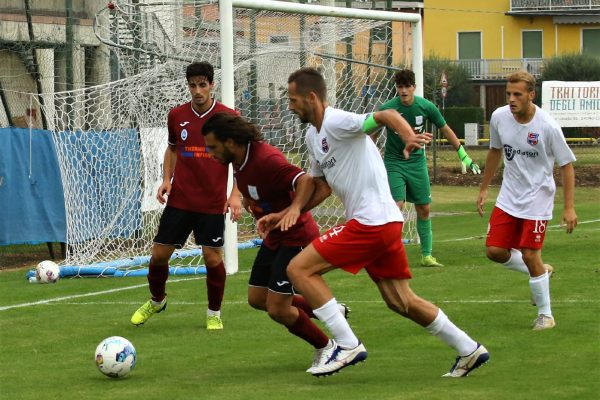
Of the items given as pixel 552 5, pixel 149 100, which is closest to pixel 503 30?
pixel 552 5

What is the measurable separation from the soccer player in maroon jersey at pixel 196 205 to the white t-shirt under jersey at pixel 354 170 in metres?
2.86

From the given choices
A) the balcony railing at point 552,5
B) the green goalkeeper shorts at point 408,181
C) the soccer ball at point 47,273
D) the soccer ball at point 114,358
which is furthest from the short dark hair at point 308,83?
the balcony railing at point 552,5

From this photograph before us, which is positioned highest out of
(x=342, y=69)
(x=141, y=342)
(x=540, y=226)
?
(x=342, y=69)

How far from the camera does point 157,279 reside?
425 inches

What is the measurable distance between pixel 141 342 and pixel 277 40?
28.0 feet

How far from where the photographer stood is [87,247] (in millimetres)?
16359

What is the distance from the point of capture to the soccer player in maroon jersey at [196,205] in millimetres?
10562

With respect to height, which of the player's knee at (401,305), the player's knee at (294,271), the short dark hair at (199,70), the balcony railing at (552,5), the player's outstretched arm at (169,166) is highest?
the balcony railing at (552,5)

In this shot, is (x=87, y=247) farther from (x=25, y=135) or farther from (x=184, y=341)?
(x=184, y=341)

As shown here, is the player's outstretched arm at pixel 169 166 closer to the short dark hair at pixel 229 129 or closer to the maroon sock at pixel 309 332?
the short dark hair at pixel 229 129

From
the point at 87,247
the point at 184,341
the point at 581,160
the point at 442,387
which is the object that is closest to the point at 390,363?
the point at 442,387

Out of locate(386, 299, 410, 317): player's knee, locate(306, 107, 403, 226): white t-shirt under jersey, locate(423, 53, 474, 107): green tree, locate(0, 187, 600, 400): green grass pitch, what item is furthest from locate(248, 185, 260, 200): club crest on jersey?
locate(423, 53, 474, 107): green tree

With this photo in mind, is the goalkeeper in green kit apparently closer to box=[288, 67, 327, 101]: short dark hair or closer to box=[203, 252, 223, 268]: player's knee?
box=[203, 252, 223, 268]: player's knee

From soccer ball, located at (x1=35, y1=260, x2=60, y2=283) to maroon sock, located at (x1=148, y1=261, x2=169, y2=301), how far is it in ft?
12.3
